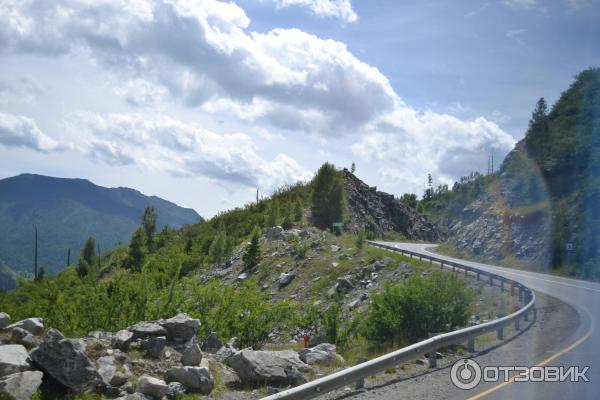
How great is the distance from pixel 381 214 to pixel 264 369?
79.4 metres

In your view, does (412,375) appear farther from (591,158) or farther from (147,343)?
(591,158)

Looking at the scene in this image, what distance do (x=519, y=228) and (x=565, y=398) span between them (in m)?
48.2

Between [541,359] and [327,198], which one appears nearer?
[541,359]

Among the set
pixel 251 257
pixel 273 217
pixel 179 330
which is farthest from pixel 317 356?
pixel 273 217

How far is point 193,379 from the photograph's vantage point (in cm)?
834

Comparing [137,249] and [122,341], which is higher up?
[122,341]

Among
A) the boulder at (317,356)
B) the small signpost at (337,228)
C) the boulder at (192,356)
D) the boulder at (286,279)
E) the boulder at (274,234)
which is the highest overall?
the small signpost at (337,228)

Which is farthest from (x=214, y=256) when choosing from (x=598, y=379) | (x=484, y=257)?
(x=598, y=379)

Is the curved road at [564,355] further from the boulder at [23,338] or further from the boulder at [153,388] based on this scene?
the boulder at [23,338]

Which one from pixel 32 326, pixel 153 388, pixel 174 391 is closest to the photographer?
pixel 153 388

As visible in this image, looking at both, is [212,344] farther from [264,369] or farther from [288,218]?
[288,218]

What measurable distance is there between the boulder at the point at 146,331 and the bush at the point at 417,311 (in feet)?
23.7

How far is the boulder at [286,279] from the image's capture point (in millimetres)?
37537

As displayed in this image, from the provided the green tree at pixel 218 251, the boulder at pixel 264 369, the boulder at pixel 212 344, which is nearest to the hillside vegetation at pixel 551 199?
the green tree at pixel 218 251
